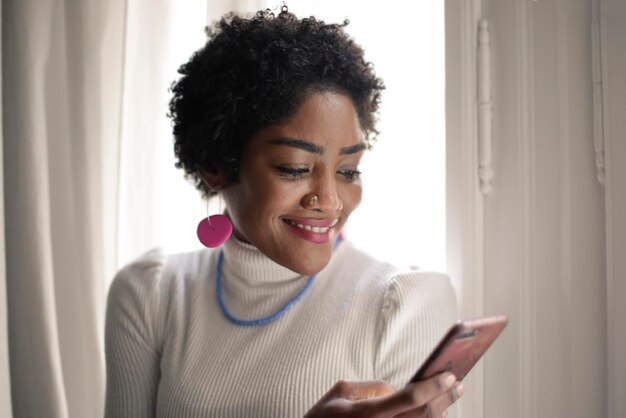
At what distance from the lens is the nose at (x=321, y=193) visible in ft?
3.34

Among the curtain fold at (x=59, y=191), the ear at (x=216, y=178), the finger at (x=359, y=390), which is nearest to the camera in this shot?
the finger at (x=359, y=390)

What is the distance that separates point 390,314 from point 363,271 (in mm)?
118

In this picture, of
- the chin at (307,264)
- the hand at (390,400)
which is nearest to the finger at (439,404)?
the hand at (390,400)

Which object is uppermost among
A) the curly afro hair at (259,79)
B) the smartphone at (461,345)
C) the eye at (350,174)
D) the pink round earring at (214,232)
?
the curly afro hair at (259,79)

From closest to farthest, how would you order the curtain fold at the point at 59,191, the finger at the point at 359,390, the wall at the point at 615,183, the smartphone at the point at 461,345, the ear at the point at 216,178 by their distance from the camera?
the smartphone at the point at 461,345 → the finger at the point at 359,390 → the wall at the point at 615,183 → the ear at the point at 216,178 → the curtain fold at the point at 59,191

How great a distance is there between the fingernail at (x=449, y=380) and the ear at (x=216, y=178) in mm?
527

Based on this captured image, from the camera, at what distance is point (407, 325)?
1.04 metres

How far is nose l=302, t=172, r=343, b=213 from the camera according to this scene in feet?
3.34

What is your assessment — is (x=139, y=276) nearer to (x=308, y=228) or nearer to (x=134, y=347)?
(x=134, y=347)

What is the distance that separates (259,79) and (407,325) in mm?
451

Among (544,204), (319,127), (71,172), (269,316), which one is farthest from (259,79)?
(71,172)

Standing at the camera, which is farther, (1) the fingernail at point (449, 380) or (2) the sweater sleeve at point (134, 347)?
(2) the sweater sleeve at point (134, 347)

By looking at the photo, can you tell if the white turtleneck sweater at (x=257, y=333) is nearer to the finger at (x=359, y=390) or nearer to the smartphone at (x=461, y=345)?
the finger at (x=359, y=390)

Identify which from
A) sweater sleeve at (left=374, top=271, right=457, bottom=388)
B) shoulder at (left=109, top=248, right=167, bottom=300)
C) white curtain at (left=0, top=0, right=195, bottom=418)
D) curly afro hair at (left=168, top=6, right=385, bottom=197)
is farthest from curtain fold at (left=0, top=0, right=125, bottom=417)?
sweater sleeve at (left=374, top=271, right=457, bottom=388)
